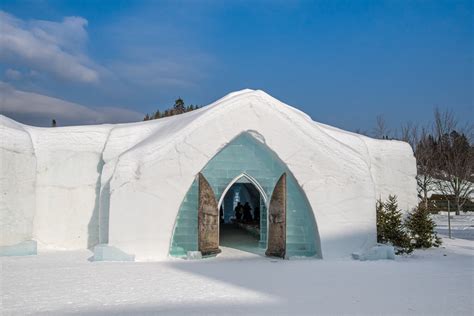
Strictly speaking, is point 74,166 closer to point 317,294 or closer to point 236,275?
point 236,275

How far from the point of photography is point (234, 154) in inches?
439

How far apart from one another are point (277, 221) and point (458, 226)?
1313 cm

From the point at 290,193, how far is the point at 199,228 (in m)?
2.31

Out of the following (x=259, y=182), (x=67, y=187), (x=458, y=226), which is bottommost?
(x=458, y=226)

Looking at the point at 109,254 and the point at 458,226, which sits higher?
the point at 109,254

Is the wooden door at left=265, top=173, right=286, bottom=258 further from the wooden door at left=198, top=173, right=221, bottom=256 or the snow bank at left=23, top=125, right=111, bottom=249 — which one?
the snow bank at left=23, top=125, right=111, bottom=249

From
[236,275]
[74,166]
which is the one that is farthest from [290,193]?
[74,166]

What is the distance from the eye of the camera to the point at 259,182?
36.8ft

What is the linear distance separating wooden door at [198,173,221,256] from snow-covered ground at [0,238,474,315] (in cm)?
33

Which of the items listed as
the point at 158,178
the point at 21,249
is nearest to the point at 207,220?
the point at 158,178

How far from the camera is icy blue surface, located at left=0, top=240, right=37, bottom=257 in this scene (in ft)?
35.2


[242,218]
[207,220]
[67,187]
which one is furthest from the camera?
[242,218]

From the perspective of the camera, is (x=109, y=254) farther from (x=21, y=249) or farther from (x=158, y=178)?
(x=21, y=249)

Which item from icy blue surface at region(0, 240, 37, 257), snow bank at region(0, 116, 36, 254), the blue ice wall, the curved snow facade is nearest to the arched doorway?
the blue ice wall
